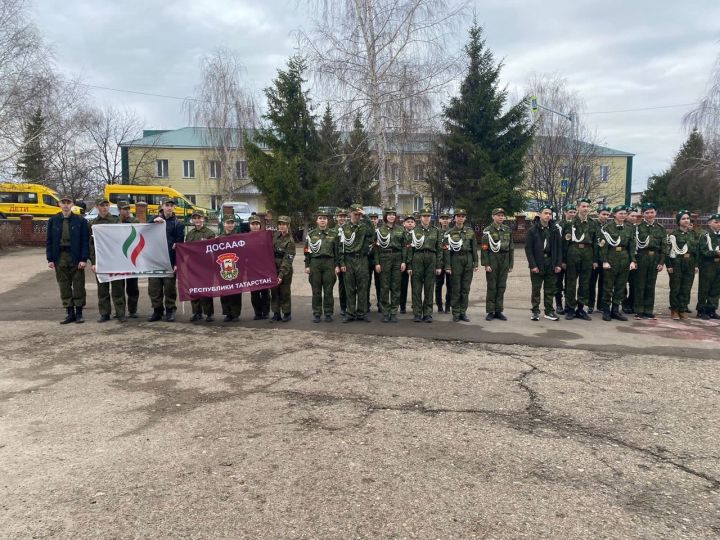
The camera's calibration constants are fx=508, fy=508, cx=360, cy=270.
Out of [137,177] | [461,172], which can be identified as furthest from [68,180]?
[461,172]

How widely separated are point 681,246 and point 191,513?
30.2 feet

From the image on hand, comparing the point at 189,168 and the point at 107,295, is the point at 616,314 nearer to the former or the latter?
the point at 107,295

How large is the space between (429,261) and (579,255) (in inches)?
104

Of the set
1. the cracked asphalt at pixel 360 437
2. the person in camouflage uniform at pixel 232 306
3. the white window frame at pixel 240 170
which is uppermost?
the white window frame at pixel 240 170

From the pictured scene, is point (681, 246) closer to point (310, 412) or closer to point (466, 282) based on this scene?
point (466, 282)

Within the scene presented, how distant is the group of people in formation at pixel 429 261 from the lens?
859 cm

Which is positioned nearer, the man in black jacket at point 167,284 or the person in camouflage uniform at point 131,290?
the man in black jacket at point 167,284

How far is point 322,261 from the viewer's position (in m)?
8.55

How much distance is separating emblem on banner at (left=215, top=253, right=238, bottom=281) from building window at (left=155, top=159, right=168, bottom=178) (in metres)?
47.1

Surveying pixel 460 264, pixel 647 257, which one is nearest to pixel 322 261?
pixel 460 264

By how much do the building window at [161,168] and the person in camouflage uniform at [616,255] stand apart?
49589 mm

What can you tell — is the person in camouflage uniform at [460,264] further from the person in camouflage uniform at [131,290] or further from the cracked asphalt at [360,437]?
the person in camouflage uniform at [131,290]

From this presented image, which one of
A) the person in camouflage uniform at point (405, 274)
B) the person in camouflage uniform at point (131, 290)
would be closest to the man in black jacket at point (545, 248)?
the person in camouflage uniform at point (405, 274)

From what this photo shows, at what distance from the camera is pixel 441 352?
6.75 metres
